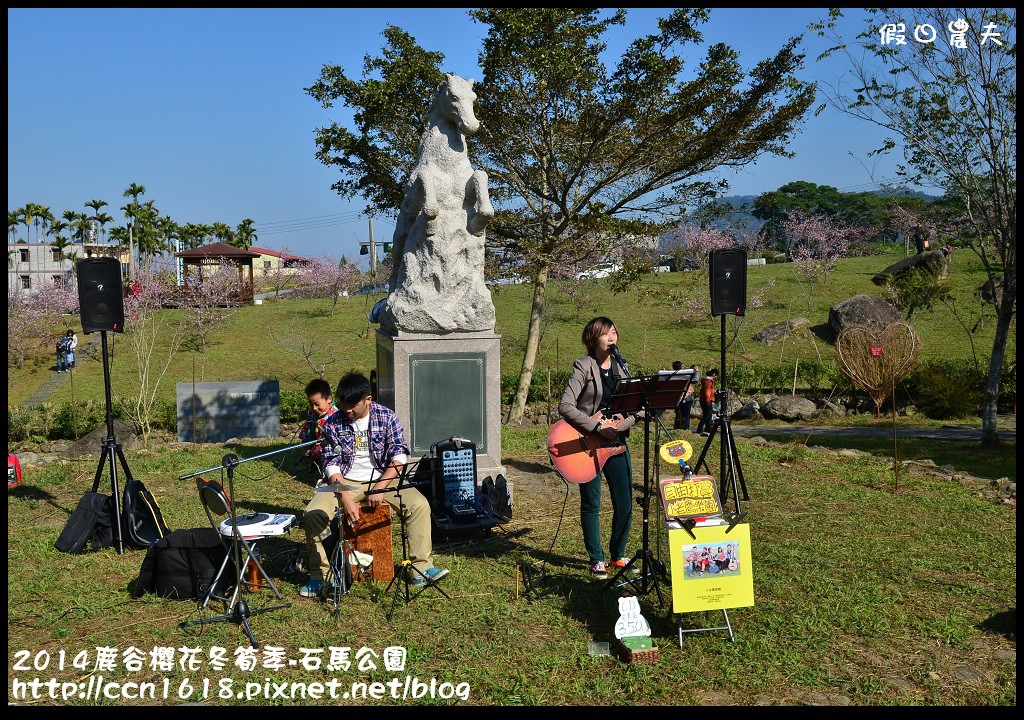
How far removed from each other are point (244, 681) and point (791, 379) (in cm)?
1614

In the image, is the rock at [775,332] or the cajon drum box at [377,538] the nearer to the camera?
the cajon drum box at [377,538]

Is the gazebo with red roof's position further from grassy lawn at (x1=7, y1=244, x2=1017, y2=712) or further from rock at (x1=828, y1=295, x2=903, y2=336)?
grassy lawn at (x1=7, y1=244, x2=1017, y2=712)

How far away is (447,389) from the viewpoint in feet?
24.1

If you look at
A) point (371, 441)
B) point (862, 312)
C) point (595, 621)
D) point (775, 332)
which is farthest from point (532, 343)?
point (862, 312)

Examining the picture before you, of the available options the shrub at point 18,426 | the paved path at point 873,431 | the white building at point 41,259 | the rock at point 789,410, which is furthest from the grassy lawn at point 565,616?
the white building at point 41,259

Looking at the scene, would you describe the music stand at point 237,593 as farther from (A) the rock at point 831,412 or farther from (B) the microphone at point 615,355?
(A) the rock at point 831,412

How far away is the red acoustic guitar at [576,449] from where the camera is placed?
5.12 m

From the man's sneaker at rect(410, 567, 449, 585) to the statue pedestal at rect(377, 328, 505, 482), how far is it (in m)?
1.84

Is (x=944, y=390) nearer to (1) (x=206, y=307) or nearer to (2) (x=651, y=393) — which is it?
(2) (x=651, y=393)

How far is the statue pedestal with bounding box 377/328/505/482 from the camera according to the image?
724 centimetres

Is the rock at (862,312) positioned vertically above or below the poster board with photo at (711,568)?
above

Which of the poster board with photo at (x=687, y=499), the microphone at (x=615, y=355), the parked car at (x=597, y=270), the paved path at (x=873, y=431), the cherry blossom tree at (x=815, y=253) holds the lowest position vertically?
the paved path at (x=873, y=431)

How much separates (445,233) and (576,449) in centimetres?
300

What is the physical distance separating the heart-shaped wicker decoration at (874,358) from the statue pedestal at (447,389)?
7.31 m
